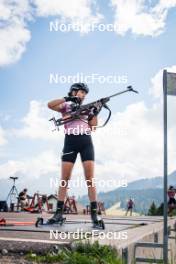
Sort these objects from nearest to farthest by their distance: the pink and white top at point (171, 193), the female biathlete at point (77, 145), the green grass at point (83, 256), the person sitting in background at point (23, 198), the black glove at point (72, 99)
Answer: the green grass at point (83, 256) → the black glove at point (72, 99) → the female biathlete at point (77, 145) → the pink and white top at point (171, 193) → the person sitting in background at point (23, 198)

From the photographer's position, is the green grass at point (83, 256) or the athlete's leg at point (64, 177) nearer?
the green grass at point (83, 256)

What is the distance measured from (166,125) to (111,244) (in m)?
1.38

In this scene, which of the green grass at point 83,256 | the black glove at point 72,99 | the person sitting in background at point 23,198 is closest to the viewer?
the green grass at point 83,256

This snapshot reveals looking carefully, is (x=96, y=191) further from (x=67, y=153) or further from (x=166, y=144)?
(x=166, y=144)

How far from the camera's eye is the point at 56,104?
5.97 metres

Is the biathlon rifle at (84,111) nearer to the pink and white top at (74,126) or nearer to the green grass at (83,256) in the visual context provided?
the pink and white top at (74,126)

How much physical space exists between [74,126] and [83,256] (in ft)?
7.76

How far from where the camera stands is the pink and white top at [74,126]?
19.7 feet

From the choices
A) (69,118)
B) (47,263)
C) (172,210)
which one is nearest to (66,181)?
(69,118)

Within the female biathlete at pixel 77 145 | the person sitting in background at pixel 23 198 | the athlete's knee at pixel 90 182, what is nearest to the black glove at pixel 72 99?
the female biathlete at pixel 77 145

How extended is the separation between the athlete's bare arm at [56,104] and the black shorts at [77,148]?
40cm

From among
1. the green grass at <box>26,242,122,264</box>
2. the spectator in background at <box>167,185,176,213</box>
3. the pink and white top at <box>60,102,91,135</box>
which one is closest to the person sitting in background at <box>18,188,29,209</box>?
the spectator in background at <box>167,185,176,213</box>

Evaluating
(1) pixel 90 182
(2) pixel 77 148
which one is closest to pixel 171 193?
(1) pixel 90 182

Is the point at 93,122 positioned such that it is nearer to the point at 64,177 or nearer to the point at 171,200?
the point at 64,177
